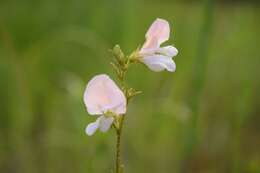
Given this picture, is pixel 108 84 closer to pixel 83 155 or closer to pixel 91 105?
pixel 91 105

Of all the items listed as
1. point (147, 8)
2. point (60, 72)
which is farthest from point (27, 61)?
point (147, 8)

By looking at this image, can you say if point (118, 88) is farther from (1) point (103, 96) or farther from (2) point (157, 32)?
(2) point (157, 32)

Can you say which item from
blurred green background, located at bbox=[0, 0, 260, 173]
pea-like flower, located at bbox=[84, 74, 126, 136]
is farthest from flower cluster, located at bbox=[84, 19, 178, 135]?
blurred green background, located at bbox=[0, 0, 260, 173]

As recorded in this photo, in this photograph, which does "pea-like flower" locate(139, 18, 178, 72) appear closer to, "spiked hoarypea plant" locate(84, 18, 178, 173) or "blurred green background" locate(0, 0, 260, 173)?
"spiked hoarypea plant" locate(84, 18, 178, 173)

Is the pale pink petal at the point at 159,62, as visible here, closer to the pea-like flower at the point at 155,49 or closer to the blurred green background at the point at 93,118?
the pea-like flower at the point at 155,49

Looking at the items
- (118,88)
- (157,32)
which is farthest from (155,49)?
(118,88)

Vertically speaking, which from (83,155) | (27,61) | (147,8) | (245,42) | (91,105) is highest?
(147,8)
